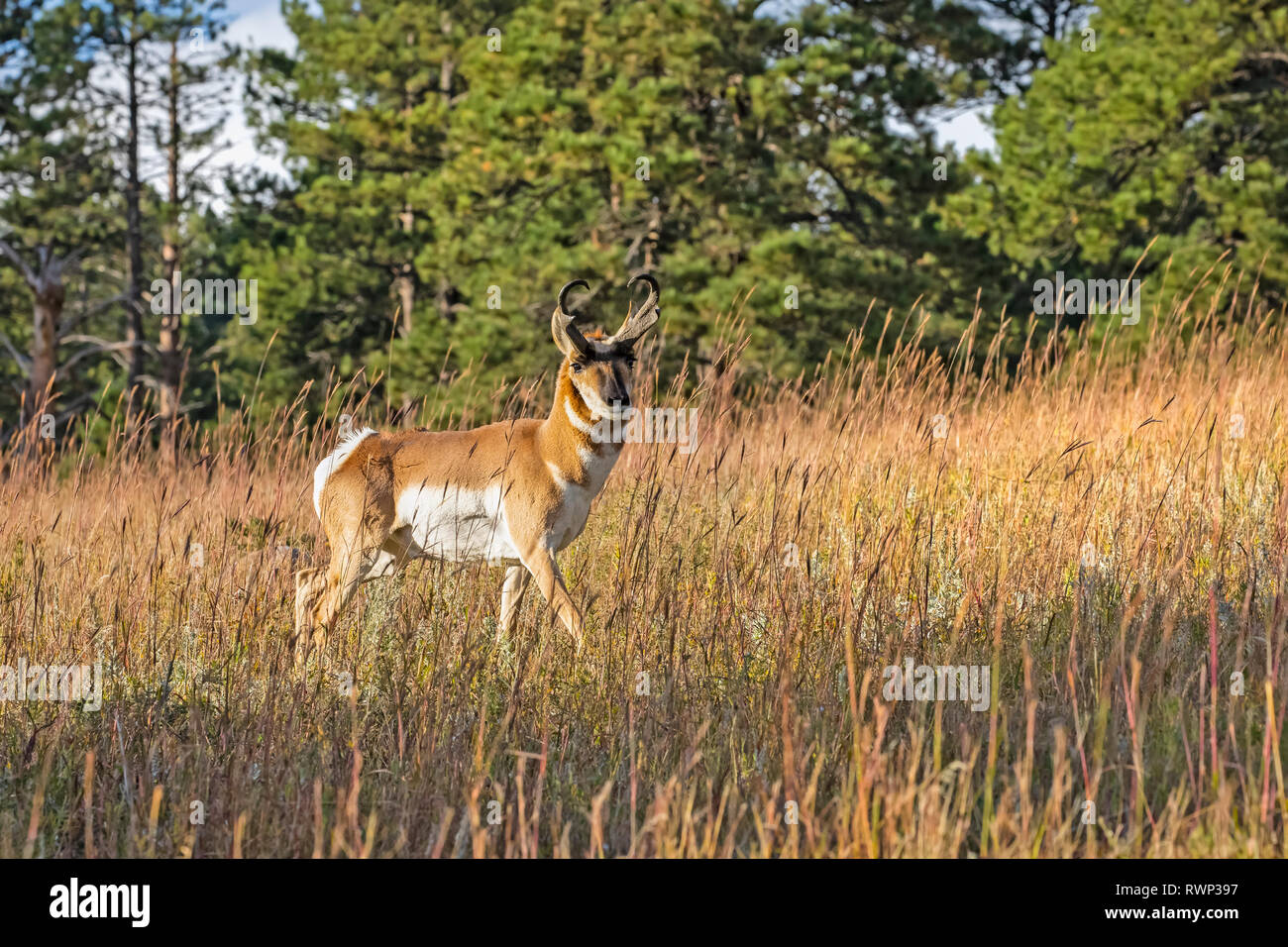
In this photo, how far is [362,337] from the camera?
76.7 ft

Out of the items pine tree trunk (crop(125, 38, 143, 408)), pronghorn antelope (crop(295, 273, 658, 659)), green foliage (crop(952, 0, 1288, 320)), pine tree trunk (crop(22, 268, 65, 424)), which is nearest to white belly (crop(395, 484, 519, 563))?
pronghorn antelope (crop(295, 273, 658, 659))

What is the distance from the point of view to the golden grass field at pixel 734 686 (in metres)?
2.80

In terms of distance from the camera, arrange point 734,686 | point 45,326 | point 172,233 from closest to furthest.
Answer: point 734,686 < point 45,326 < point 172,233

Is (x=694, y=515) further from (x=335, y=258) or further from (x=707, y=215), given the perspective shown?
(x=335, y=258)

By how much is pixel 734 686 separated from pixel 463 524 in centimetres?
175

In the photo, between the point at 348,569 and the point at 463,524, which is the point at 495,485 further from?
the point at 348,569

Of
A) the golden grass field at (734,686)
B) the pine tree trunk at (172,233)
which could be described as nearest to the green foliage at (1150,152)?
the golden grass field at (734,686)

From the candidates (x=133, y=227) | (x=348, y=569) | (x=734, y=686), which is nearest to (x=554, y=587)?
(x=348, y=569)

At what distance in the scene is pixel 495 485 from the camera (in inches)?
196

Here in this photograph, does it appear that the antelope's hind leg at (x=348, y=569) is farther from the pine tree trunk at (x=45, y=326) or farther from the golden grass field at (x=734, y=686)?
the pine tree trunk at (x=45, y=326)

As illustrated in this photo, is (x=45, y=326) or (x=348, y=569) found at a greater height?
(x=45, y=326)

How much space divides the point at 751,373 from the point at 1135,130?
24.1ft

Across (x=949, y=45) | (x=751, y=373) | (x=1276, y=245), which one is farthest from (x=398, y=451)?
(x=949, y=45)
